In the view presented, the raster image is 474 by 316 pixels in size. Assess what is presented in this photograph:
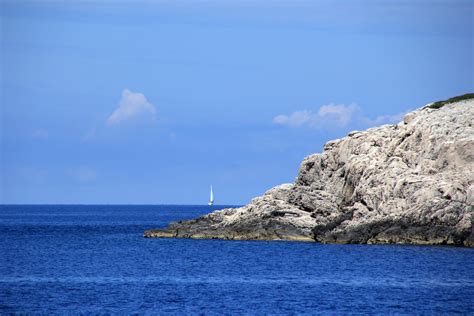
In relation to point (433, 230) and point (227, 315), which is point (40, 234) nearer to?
point (433, 230)

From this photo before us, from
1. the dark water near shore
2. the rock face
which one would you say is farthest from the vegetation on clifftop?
the dark water near shore

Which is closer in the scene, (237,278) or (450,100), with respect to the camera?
(237,278)

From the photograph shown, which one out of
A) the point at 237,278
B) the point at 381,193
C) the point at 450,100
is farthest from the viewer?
the point at 450,100

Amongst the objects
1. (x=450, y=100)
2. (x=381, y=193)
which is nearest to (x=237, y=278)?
(x=381, y=193)

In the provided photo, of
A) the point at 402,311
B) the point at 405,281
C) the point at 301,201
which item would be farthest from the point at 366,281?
the point at 301,201

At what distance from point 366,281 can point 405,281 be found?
2920mm

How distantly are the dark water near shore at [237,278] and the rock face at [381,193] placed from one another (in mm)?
2737

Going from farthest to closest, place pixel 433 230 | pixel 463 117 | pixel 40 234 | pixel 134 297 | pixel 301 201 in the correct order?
pixel 40 234 < pixel 301 201 < pixel 463 117 < pixel 433 230 < pixel 134 297

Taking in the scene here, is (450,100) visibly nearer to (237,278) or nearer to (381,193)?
(381,193)

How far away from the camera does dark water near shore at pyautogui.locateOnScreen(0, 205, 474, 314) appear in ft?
209

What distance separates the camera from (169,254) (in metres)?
104

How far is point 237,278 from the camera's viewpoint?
3187 inches

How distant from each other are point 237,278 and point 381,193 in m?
28.5

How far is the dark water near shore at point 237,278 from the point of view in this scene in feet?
209
